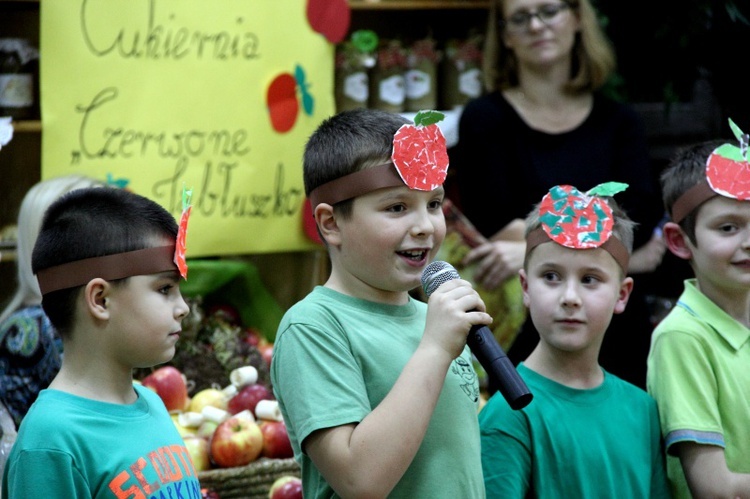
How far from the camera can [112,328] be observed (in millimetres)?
1971

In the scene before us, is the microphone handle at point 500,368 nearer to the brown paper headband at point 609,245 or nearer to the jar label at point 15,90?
the brown paper headband at point 609,245

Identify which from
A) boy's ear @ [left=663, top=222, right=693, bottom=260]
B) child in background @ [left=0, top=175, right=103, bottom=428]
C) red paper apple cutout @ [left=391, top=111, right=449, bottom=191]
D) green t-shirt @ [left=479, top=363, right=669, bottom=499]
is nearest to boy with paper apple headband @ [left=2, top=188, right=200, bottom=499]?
red paper apple cutout @ [left=391, top=111, right=449, bottom=191]

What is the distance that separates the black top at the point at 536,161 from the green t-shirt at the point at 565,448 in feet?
4.22

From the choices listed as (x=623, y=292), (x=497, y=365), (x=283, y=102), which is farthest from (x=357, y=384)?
(x=283, y=102)

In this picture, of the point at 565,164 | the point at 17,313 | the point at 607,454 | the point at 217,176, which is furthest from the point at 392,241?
the point at 217,176

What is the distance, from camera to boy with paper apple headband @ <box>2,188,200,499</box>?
1.88 meters

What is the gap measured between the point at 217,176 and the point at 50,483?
7.34ft

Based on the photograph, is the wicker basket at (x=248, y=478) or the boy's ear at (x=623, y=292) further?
the wicker basket at (x=248, y=478)

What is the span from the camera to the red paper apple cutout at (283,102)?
4.05 m

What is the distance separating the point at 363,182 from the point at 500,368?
446 mm

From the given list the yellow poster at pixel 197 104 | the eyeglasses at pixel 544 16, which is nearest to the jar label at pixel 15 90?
the yellow poster at pixel 197 104

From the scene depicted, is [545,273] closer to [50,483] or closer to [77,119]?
[50,483]

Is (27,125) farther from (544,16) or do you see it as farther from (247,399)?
(544,16)

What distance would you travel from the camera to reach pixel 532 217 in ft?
8.52
